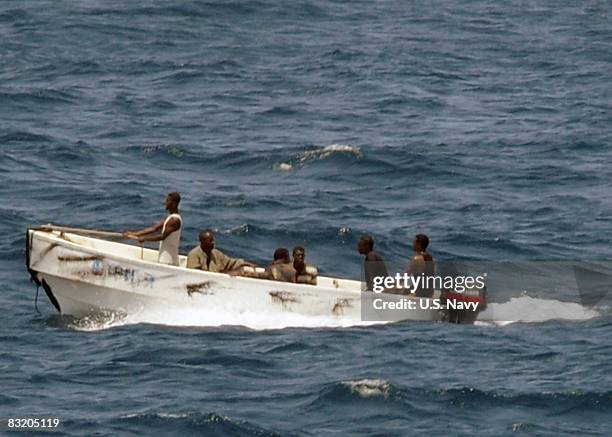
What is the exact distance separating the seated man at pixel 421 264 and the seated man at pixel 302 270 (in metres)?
1.80

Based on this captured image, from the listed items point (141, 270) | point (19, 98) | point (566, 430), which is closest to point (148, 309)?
point (141, 270)

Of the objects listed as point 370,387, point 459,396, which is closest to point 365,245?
point 370,387

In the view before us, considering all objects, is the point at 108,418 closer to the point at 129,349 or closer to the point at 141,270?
the point at 129,349

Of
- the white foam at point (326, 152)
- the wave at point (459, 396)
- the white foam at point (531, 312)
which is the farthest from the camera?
the white foam at point (326, 152)

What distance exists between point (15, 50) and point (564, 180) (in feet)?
71.8

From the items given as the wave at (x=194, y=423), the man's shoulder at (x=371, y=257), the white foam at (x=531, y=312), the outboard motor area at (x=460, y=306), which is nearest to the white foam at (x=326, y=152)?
the white foam at (x=531, y=312)

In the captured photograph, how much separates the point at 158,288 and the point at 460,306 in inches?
225

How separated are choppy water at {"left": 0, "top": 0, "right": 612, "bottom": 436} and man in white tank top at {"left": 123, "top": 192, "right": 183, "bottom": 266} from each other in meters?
1.19

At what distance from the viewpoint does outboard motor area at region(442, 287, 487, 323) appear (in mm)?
37406

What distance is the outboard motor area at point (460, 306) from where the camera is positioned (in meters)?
37.4

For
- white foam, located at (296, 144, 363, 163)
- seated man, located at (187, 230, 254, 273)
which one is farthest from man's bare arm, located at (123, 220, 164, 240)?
white foam, located at (296, 144, 363, 163)

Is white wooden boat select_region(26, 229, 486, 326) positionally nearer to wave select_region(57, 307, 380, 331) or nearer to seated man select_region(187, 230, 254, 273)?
wave select_region(57, 307, 380, 331)

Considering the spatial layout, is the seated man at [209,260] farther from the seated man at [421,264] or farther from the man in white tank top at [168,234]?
the seated man at [421,264]

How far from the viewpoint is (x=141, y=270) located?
3678 cm
